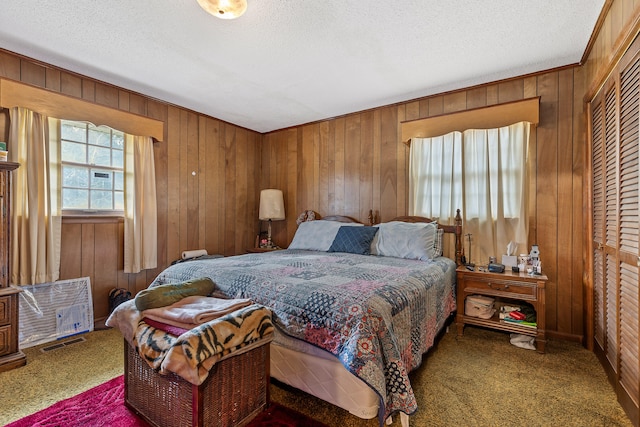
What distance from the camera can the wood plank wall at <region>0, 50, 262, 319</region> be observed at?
2.80m

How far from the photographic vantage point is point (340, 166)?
3996 mm

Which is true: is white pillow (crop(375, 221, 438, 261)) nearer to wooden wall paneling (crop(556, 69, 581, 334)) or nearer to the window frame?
wooden wall paneling (crop(556, 69, 581, 334))

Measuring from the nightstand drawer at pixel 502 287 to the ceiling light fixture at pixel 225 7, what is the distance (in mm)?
2666

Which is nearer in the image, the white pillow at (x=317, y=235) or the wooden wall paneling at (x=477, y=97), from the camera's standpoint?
the wooden wall paneling at (x=477, y=97)

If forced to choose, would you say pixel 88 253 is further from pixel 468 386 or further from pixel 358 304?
pixel 468 386

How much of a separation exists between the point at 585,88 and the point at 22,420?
446 cm

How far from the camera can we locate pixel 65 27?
6.99 ft

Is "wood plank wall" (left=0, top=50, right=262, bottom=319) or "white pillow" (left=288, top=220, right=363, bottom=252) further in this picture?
"white pillow" (left=288, top=220, right=363, bottom=252)

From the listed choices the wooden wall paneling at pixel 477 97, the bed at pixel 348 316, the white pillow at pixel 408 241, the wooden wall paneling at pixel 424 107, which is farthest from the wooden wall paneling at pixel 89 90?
the wooden wall paneling at pixel 477 97

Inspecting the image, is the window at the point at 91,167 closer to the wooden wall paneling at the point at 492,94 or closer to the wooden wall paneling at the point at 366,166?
the wooden wall paneling at the point at 366,166

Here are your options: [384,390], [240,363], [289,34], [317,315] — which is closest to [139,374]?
[240,363]

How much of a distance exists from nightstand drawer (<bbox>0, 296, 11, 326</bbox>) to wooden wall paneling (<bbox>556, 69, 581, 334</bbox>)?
14.3 ft

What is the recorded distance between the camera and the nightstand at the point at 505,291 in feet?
7.79

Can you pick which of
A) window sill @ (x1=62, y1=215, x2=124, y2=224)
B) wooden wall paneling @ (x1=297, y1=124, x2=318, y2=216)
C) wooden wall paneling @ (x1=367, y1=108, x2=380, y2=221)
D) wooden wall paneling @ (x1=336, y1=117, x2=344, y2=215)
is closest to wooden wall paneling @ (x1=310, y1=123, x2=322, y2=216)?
wooden wall paneling @ (x1=297, y1=124, x2=318, y2=216)
